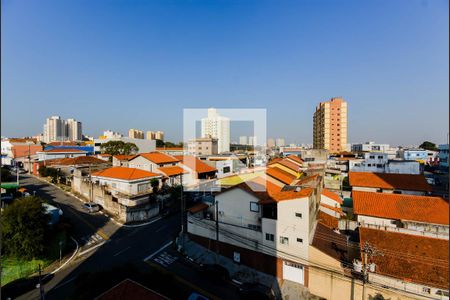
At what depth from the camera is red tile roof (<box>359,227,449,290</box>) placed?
527 cm

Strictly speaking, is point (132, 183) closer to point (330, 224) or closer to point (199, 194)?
point (199, 194)

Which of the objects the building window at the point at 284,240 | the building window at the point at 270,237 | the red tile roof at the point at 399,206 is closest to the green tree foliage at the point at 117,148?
the building window at the point at 270,237

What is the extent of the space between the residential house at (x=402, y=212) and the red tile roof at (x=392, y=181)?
25.7 ft

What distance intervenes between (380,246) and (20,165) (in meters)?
53.5

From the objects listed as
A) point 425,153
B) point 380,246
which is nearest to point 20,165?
point 380,246

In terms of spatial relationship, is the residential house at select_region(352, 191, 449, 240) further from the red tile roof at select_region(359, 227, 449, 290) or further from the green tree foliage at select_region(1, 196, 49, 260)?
the green tree foliage at select_region(1, 196, 49, 260)

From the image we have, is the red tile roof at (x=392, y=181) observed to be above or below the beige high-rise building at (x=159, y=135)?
below

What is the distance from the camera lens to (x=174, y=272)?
512 inches

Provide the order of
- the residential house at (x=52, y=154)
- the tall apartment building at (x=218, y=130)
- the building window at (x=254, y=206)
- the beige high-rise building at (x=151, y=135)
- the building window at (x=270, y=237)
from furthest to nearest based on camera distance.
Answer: the beige high-rise building at (x=151, y=135) < the tall apartment building at (x=218, y=130) < the residential house at (x=52, y=154) < the building window at (x=254, y=206) < the building window at (x=270, y=237)

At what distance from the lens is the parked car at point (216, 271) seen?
12.7 meters

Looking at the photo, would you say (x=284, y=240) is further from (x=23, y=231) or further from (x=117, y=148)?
(x=117, y=148)

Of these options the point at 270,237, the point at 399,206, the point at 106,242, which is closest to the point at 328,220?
the point at 270,237

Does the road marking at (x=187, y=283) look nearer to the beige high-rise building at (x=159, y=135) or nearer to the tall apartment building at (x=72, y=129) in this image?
the beige high-rise building at (x=159, y=135)

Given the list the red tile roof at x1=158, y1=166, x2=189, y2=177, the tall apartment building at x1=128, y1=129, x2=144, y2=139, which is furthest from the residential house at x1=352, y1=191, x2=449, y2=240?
the tall apartment building at x1=128, y1=129, x2=144, y2=139
